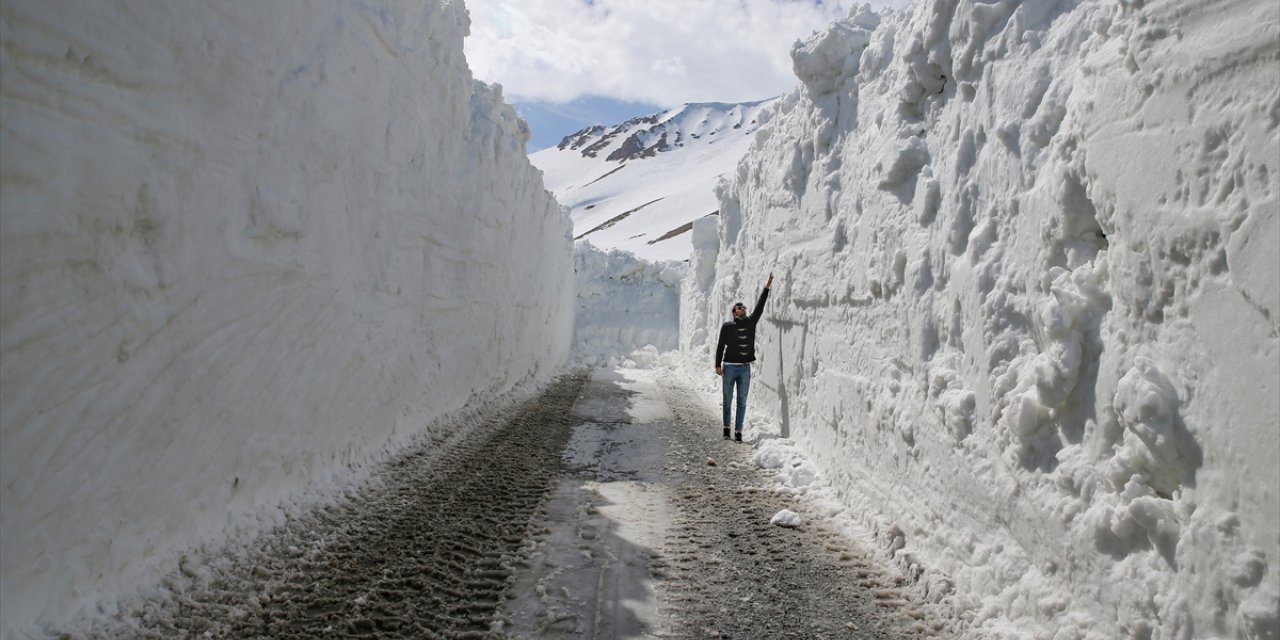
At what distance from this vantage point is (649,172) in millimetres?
113062

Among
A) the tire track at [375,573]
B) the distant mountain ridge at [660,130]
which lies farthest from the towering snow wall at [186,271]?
the distant mountain ridge at [660,130]

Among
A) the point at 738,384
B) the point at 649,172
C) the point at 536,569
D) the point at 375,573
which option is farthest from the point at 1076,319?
the point at 649,172

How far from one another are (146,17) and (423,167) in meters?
4.25

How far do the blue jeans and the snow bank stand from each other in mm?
19148

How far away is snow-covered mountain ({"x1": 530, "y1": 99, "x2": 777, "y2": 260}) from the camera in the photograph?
223 feet

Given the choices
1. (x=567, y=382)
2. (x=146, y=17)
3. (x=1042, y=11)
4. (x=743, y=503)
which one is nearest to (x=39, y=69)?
(x=146, y=17)

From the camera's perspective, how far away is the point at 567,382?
48.4ft

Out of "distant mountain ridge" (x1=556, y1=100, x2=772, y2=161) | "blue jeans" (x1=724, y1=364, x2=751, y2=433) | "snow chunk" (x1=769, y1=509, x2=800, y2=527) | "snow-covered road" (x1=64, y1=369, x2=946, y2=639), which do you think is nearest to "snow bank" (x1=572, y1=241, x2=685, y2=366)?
"blue jeans" (x1=724, y1=364, x2=751, y2=433)

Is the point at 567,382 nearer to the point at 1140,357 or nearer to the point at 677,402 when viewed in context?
the point at 677,402

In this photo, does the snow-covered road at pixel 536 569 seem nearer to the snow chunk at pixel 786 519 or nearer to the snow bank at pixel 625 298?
the snow chunk at pixel 786 519

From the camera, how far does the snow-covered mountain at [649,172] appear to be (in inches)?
2680

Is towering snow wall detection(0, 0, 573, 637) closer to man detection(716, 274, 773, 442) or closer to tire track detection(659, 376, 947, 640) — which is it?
tire track detection(659, 376, 947, 640)

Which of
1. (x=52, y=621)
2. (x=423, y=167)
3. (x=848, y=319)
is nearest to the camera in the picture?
(x=52, y=621)

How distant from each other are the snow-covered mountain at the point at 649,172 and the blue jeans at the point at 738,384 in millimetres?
31803
